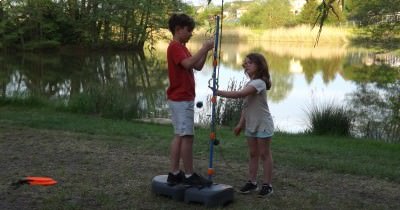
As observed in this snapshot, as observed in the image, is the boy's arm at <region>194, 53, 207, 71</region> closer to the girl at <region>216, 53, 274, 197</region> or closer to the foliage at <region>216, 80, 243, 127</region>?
the girl at <region>216, 53, 274, 197</region>

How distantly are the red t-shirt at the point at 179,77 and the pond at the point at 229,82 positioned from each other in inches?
273

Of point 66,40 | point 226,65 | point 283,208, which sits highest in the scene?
point 66,40

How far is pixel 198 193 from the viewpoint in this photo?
412 centimetres

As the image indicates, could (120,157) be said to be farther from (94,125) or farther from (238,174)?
(94,125)

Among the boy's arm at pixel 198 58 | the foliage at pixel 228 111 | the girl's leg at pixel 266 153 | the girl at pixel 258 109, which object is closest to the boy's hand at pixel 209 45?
the boy's arm at pixel 198 58

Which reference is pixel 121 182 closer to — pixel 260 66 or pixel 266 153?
pixel 266 153

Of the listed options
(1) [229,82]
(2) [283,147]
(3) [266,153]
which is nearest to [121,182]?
(3) [266,153]

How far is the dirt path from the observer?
13.9 feet

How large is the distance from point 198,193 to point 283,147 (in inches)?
131

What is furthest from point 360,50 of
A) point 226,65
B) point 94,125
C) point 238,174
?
point 238,174

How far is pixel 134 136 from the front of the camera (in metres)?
7.65

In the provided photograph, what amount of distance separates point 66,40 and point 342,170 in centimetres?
3271

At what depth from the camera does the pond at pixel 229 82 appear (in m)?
13.0

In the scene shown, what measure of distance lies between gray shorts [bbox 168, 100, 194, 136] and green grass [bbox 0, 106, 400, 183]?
197cm
